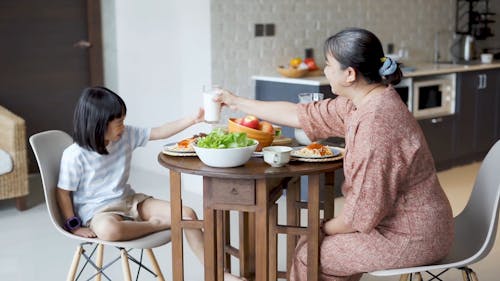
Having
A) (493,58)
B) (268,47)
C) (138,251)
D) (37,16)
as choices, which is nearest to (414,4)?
(493,58)

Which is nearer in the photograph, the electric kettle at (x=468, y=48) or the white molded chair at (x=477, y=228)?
the white molded chair at (x=477, y=228)

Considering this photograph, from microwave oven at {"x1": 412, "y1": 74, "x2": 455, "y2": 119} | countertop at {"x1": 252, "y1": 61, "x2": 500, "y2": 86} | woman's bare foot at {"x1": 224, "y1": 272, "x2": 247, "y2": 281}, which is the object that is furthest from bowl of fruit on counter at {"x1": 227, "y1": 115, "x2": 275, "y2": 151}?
microwave oven at {"x1": 412, "y1": 74, "x2": 455, "y2": 119}

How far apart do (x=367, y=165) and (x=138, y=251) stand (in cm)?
199

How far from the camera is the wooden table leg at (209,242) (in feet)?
8.41

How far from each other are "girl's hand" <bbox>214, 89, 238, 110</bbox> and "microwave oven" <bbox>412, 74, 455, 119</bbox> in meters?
2.72

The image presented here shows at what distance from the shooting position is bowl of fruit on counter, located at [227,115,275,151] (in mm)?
2754

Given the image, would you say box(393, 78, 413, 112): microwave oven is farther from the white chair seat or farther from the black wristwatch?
the black wristwatch

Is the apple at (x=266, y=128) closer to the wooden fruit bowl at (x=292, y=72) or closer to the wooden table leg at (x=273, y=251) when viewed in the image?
the wooden table leg at (x=273, y=251)

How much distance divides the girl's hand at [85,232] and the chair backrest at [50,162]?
5 centimetres

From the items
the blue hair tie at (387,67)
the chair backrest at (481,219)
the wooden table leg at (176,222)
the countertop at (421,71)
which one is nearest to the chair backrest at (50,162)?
the wooden table leg at (176,222)

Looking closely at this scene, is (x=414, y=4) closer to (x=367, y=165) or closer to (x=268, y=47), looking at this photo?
(x=268, y=47)

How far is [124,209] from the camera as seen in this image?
9.81ft

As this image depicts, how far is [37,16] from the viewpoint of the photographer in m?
5.63

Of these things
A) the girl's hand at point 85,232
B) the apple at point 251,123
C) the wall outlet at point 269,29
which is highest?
the wall outlet at point 269,29
